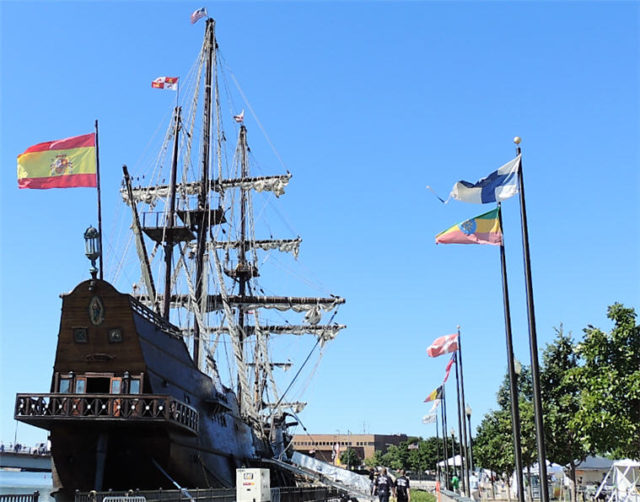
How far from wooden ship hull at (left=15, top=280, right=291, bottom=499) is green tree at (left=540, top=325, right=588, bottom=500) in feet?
52.2

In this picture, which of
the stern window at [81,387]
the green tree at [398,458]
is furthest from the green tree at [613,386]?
the green tree at [398,458]

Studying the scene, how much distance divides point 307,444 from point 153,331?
137250 mm

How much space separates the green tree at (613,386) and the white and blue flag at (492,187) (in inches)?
324

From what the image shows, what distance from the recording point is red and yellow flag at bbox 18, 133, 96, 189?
65.3 feet

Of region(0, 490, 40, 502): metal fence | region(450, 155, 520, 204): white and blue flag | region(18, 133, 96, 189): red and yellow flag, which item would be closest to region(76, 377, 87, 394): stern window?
region(0, 490, 40, 502): metal fence

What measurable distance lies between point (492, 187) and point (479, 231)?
1.15 metres

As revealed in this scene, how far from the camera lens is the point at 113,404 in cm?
2072

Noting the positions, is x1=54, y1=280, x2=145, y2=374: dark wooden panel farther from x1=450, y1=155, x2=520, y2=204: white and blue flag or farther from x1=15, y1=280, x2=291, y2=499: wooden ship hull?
x1=450, y1=155, x2=520, y2=204: white and blue flag

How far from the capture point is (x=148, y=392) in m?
21.5

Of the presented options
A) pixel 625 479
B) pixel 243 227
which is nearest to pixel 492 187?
pixel 625 479

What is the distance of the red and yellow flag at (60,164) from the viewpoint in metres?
19.9

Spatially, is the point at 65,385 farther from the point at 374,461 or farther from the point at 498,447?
the point at 374,461

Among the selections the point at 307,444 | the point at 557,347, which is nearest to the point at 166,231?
the point at 557,347

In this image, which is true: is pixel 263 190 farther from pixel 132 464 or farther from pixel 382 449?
pixel 382 449
